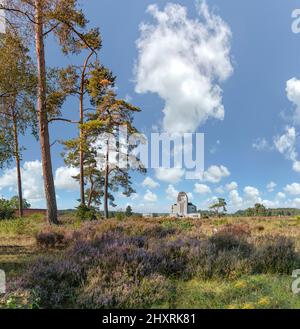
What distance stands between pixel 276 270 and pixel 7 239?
8.41m

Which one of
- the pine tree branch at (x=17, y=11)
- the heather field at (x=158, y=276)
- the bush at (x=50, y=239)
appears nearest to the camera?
the heather field at (x=158, y=276)

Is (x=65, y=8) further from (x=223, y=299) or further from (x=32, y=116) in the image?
(x=223, y=299)

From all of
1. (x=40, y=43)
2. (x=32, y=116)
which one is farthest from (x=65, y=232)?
(x=40, y=43)

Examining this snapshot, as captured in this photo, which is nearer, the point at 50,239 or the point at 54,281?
the point at 54,281

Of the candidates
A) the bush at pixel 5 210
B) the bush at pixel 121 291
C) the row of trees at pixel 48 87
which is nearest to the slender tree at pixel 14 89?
the row of trees at pixel 48 87

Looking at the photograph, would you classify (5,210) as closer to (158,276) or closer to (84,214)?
(84,214)

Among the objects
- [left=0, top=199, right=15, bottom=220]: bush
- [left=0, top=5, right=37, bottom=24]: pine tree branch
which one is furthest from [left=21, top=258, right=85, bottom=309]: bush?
[left=0, top=199, right=15, bottom=220]: bush

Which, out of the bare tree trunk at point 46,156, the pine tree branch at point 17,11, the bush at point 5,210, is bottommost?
the bush at point 5,210

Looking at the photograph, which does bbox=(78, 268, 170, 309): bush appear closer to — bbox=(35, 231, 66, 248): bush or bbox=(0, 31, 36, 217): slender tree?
bbox=(35, 231, 66, 248): bush

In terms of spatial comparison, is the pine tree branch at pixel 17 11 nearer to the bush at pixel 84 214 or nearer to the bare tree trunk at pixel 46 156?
the bare tree trunk at pixel 46 156

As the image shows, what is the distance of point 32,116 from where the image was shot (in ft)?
35.9

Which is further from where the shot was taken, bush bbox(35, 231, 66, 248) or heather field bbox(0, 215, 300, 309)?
bush bbox(35, 231, 66, 248)

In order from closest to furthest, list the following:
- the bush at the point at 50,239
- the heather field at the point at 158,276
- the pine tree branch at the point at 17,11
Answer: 1. the heather field at the point at 158,276
2. the bush at the point at 50,239
3. the pine tree branch at the point at 17,11

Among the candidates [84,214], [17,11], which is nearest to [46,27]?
[17,11]
